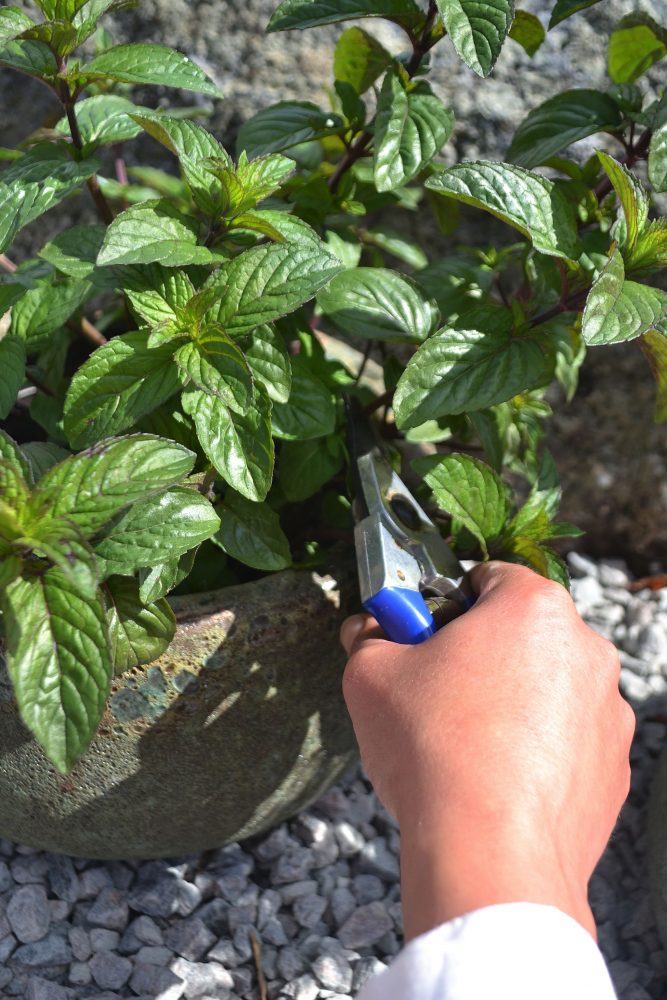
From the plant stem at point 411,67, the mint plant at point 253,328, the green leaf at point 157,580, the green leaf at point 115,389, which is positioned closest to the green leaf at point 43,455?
the mint plant at point 253,328

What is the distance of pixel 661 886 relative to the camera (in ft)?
4.84

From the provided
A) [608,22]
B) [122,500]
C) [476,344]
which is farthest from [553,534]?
[608,22]

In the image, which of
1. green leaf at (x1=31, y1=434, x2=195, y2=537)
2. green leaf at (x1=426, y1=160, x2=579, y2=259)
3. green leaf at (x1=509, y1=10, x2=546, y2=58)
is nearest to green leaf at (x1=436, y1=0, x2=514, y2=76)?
green leaf at (x1=426, y1=160, x2=579, y2=259)

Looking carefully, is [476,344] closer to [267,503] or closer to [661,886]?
[267,503]

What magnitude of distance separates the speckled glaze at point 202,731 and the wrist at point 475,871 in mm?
362

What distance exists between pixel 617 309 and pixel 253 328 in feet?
1.37

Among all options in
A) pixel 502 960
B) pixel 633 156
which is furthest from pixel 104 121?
pixel 502 960

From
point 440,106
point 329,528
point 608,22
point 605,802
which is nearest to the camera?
point 605,802

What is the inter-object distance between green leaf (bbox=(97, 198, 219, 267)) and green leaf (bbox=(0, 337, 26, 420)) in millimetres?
259

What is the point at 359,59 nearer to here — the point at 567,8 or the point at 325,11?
the point at 325,11

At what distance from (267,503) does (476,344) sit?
1.23ft

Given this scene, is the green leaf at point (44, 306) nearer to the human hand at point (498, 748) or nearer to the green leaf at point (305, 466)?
the green leaf at point (305, 466)

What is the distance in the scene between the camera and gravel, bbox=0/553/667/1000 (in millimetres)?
1437

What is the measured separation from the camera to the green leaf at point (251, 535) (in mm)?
1222
